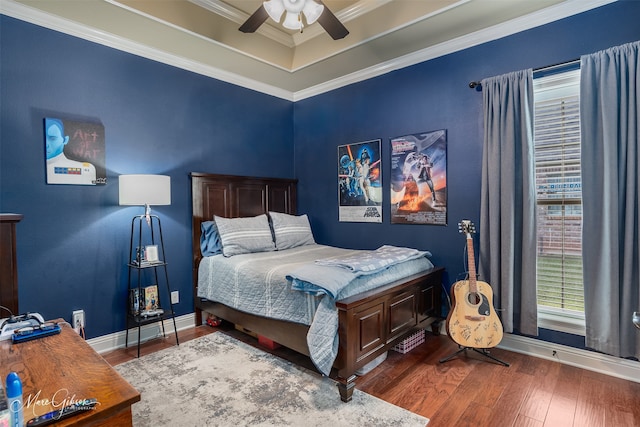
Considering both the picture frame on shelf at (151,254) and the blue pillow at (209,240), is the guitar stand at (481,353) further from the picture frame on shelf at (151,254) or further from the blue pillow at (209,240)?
the picture frame on shelf at (151,254)

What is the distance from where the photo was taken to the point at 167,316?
3209 millimetres

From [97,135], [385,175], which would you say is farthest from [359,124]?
[97,135]

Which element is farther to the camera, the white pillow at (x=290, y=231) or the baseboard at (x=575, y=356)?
the white pillow at (x=290, y=231)

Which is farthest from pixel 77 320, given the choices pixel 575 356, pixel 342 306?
pixel 575 356

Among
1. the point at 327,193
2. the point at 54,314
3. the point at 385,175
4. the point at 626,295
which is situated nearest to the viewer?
the point at 626,295

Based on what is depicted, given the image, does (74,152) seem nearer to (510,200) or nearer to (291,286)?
(291,286)

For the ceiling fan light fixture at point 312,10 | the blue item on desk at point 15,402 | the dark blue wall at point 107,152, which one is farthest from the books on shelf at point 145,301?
the ceiling fan light fixture at point 312,10

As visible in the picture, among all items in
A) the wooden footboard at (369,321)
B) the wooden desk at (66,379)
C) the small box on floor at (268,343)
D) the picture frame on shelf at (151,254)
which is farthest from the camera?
the picture frame on shelf at (151,254)

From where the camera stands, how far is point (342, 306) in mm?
2102

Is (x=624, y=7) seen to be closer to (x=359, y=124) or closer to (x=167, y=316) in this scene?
(x=359, y=124)

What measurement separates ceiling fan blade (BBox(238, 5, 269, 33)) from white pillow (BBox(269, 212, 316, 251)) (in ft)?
6.43

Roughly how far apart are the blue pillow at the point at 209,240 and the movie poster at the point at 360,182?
4.80 ft

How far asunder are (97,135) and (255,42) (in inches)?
67.9

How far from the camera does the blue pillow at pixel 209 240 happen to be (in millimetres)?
3463
